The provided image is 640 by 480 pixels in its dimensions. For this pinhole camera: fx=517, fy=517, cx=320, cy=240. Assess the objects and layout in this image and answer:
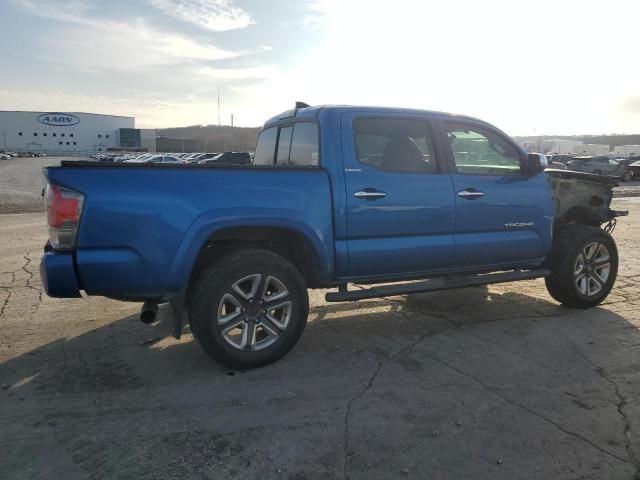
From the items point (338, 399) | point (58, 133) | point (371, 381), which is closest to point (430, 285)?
point (371, 381)

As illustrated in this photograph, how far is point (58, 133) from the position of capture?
388ft

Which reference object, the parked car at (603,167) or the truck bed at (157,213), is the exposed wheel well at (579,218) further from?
the parked car at (603,167)

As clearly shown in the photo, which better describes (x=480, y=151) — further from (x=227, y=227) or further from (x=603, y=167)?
(x=603, y=167)

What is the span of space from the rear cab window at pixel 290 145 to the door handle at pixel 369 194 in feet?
1.41

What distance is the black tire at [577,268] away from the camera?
550 cm

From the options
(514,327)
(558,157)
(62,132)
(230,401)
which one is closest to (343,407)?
(230,401)

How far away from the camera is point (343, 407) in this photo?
342 cm

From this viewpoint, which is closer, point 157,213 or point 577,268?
point 157,213

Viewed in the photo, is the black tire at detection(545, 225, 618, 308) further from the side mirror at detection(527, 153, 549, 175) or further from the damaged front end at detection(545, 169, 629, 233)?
the side mirror at detection(527, 153, 549, 175)

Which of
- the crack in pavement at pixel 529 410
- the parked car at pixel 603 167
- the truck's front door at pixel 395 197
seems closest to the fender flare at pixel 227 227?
the truck's front door at pixel 395 197

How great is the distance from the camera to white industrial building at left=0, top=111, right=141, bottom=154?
11581 cm

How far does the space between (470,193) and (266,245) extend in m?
1.95

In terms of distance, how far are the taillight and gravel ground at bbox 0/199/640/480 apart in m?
1.10

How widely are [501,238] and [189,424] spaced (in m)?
3.35
